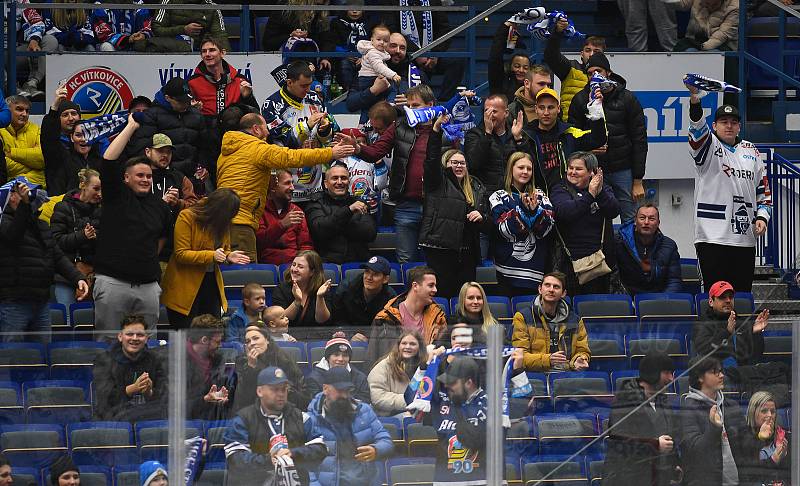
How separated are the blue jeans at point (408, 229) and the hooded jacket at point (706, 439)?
3940 mm

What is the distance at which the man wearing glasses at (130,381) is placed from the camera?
30.9 feet

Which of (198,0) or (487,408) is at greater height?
(198,0)

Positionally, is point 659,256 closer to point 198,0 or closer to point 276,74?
point 276,74

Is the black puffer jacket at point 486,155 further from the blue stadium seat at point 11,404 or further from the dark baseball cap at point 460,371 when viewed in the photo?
the blue stadium seat at point 11,404

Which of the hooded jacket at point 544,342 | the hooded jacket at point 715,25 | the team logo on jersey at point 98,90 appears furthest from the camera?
the hooded jacket at point 715,25

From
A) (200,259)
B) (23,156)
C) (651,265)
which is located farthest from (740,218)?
(23,156)

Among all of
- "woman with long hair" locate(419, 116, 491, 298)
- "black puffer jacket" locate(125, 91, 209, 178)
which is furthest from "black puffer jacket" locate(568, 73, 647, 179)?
"black puffer jacket" locate(125, 91, 209, 178)

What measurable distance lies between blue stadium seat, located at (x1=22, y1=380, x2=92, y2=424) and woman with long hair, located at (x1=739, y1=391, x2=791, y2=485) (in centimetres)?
379

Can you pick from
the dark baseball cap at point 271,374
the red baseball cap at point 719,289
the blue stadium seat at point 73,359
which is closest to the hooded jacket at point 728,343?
the red baseball cap at point 719,289

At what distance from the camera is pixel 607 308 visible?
504 inches

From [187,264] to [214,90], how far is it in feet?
7.97

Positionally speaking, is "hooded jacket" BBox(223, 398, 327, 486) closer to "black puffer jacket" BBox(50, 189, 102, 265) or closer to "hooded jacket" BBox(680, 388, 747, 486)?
"hooded jacket" BBox(680, 388, 747, 486)

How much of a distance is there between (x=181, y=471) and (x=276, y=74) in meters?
6.40

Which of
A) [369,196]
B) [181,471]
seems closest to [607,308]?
[369,196]
